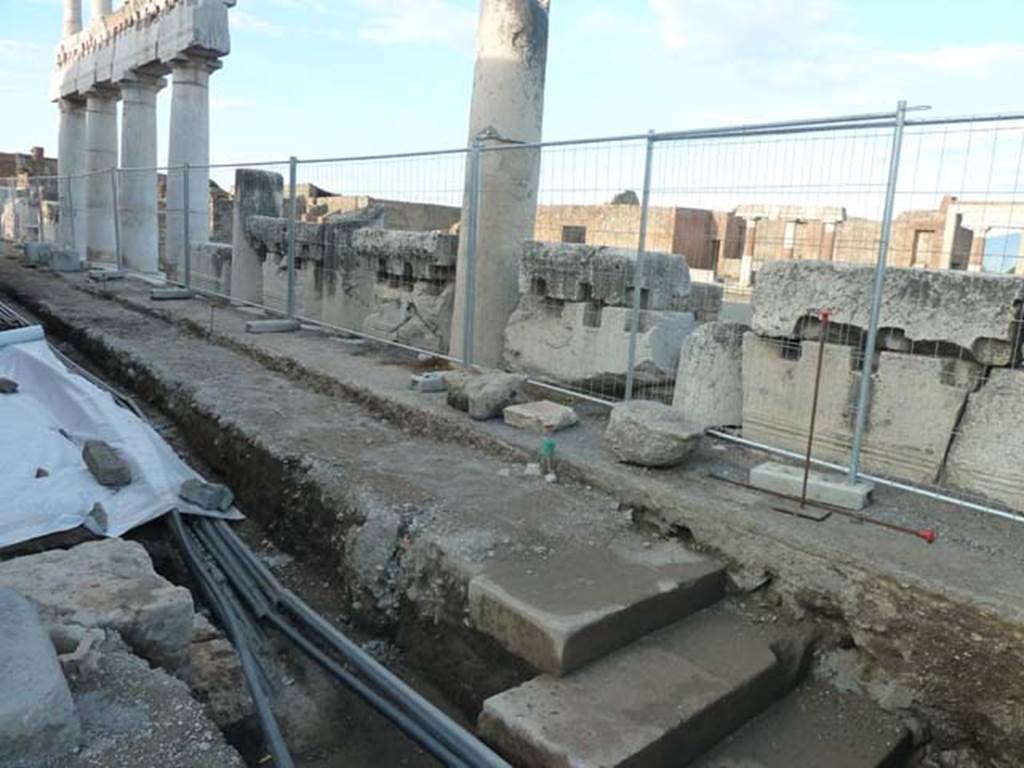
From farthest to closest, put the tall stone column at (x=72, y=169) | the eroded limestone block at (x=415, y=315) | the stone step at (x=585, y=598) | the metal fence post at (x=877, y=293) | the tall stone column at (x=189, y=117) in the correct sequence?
the tall stone column at (x=72, y=169) < the tall stone column at (x=189, y=117) < the eroded limestone block at (x=415, y=315) < the metal fence post at (x=877, y=293) < the stone step at (x=585, y=598)

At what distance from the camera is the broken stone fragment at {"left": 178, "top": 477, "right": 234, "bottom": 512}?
4.47 metres

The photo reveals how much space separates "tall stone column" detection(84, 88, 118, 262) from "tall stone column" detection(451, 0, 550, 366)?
1411 centimetres

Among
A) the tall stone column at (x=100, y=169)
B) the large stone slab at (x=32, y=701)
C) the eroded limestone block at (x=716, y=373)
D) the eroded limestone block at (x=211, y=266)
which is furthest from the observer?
the tall stone column at (x=100, y=169)

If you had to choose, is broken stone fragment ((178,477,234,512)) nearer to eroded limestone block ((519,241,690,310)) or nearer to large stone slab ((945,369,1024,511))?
eroded limestone block ((519,241,690,310))

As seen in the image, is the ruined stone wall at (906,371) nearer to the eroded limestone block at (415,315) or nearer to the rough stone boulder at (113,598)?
the rough stone boulder at (113,598)

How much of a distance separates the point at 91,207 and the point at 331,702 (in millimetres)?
17884

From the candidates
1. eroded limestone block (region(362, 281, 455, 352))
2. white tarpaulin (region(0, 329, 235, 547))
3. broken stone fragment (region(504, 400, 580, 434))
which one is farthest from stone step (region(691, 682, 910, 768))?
eroded limestone block (region(362, 281, 455, 352))

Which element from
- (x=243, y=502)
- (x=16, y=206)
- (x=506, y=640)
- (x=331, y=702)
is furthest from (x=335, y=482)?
(x=16, y=206)

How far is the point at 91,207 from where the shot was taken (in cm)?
1784

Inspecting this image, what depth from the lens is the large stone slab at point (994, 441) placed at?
379 cm

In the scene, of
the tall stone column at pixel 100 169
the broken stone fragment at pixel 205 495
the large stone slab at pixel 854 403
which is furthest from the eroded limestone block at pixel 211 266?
the large stone slab at pixel 854 403

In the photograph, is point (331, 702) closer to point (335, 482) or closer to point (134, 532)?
point (335, 482)

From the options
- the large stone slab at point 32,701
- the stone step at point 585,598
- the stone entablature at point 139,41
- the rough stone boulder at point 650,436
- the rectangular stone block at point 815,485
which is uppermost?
the stone entablature at point 139,41

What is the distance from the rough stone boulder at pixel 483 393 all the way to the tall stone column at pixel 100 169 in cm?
1537
